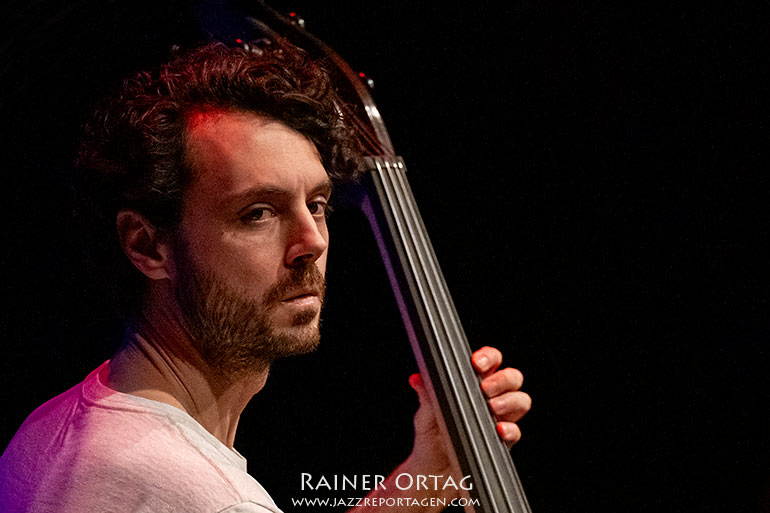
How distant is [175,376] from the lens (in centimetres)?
98

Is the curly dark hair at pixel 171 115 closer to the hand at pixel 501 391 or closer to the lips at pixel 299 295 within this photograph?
the lips at pixel 299 295

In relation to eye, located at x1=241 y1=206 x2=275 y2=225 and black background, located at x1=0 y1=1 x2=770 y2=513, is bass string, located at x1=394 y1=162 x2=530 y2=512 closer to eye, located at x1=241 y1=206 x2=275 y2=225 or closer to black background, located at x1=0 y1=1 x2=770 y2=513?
eye, located at x1=241 y1=206 x2=275 y2=225

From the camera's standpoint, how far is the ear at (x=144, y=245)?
103 cm

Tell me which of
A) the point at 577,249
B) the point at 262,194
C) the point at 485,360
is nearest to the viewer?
the point at 262,194

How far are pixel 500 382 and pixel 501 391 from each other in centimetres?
1

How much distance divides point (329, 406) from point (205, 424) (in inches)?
15.3

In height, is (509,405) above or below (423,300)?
below

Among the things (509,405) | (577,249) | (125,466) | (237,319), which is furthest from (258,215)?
(577,249)

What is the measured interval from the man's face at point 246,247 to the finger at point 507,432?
0.31m

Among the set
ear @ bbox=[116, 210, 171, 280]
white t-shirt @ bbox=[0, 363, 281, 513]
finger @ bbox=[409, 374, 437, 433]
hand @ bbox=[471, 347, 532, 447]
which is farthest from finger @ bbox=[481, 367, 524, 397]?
ear @ bbox=[116, 210, 171, 280]

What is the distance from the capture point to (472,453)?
39.5 inches

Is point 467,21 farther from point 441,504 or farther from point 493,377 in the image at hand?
point 441,504

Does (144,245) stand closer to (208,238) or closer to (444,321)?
(208,238)

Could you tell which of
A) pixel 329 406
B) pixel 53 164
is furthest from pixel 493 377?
pixel 53 164
